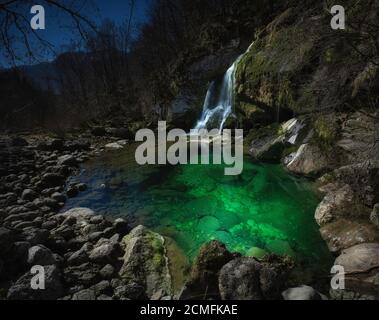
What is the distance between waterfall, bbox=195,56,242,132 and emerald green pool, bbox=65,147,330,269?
512 centimetres

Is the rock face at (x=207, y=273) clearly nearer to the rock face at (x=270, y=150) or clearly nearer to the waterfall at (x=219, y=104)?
the rock face at (x=270, y=150)

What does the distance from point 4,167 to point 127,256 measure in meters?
9.81

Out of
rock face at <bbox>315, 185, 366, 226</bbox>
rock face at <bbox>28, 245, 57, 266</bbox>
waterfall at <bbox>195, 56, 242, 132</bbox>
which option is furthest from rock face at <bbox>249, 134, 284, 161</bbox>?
rock face at <bbox>28, 245, 57, 266</bbox>

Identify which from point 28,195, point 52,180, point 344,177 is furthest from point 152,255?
point 52,180

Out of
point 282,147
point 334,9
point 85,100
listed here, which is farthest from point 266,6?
point 85,100

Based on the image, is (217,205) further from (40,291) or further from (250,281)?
(40,291)

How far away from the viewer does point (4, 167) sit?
41.2 feet

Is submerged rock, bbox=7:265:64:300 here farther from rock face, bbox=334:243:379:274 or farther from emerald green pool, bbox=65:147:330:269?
rock face, bbox=334:243:379:274

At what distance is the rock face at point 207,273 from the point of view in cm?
427

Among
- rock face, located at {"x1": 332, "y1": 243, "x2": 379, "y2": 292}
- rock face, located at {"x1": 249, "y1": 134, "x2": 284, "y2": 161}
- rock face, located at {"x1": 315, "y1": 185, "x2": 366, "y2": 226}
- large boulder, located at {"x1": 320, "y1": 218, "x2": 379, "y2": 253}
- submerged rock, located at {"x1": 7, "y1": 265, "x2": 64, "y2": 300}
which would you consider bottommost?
submerged rock, located at {"x1": 7, "y1": 265, "x2": 64, "y2": 300}

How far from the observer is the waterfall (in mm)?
15711

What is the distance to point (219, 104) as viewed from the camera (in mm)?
16578

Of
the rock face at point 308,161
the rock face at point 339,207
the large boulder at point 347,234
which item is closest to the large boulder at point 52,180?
the rock face at point 308,161
